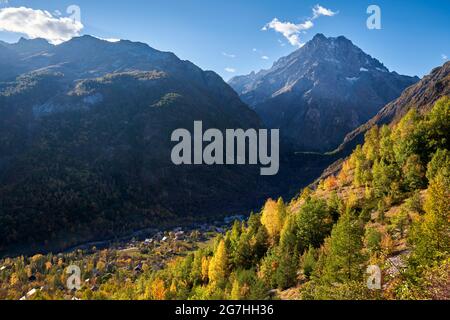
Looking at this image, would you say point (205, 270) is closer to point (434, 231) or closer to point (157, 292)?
point (157, 292)

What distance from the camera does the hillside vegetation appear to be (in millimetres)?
38406

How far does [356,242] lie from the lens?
45.4 m

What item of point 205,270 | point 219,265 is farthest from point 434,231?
point 205,270

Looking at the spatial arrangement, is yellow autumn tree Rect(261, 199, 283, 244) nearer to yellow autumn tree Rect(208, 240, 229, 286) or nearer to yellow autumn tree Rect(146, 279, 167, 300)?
yellow autumn tree Rect(208, 240, 229, 286)

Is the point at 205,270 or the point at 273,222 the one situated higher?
the point at 273,222

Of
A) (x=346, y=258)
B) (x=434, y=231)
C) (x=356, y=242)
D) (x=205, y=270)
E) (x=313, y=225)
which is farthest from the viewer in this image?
(x=205, y=270)

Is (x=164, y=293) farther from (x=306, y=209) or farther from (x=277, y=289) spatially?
(x=306, y=209)

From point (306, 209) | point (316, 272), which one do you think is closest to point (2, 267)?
point (306, 209)

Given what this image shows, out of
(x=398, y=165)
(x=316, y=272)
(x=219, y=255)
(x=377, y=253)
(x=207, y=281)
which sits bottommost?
(x=207, y=281)

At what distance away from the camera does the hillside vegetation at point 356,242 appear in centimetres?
3841

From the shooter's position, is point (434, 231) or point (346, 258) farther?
point (346, 258)
